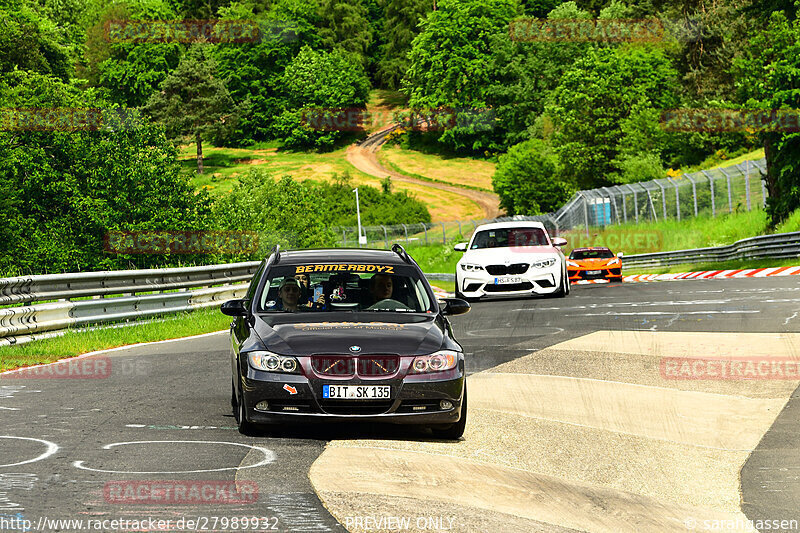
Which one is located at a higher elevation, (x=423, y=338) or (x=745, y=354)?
(x=423, y=338)

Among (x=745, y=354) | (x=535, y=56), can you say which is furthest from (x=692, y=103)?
(x=745, y=354)

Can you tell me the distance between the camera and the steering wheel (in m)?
9.07

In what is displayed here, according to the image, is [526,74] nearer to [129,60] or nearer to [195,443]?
[129,60]

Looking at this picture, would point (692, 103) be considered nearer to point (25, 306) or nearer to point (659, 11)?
point (659, 11)

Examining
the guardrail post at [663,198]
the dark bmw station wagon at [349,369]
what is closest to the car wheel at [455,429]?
the dark bmw station wagon at [349,369]

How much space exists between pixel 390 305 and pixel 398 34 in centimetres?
13555

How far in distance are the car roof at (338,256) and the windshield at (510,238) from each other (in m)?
13.0

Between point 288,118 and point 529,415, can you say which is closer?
point 529,415

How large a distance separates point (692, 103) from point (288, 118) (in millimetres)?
55433

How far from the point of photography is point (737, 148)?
71000 mm

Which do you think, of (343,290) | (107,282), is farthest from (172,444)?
(107,282)

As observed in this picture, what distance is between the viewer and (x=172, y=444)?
305 inches

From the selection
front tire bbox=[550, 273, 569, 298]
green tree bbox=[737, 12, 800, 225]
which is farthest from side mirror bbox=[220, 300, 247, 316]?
green tree bbox=[737, 12, 800, 225]

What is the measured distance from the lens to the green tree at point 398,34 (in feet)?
457
